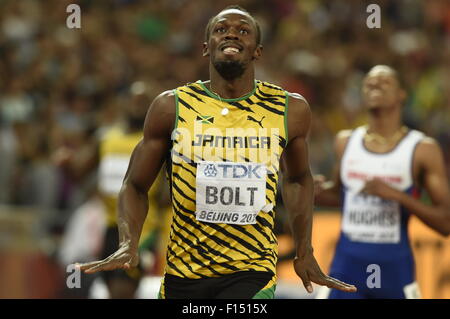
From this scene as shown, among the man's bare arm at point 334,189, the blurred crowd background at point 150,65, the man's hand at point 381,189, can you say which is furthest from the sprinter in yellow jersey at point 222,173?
the blurred crowd background at point 150,65

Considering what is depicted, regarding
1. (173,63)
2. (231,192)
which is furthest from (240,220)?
(173,63)

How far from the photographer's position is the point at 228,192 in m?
5.36

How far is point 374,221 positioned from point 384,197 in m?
0.23

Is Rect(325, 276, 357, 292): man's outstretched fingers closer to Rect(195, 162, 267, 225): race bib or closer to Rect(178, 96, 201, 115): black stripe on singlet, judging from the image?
Rect(195, 162, 267, 225): race bib

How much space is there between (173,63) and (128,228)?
31.1 ft

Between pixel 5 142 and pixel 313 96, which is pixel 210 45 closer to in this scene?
pixel 5 142

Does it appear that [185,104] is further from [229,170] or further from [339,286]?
[339,286]

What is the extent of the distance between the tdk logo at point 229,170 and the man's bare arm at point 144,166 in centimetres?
32

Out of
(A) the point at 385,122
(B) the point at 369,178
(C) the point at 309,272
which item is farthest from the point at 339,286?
(A) the point at 385,122

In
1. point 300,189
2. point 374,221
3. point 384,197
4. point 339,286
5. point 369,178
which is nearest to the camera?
point 339,286

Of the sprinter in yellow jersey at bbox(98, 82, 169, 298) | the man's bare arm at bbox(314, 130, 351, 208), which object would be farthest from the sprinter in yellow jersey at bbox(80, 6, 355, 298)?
the sprinter in yellow jersey at bbox(98, 82, 169, 298)

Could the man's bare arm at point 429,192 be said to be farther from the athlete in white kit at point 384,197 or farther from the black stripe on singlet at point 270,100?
the black stripe on singlet at point 270,100

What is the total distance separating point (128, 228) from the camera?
17.9 feet

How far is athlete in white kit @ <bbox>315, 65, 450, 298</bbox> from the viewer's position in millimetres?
7336
